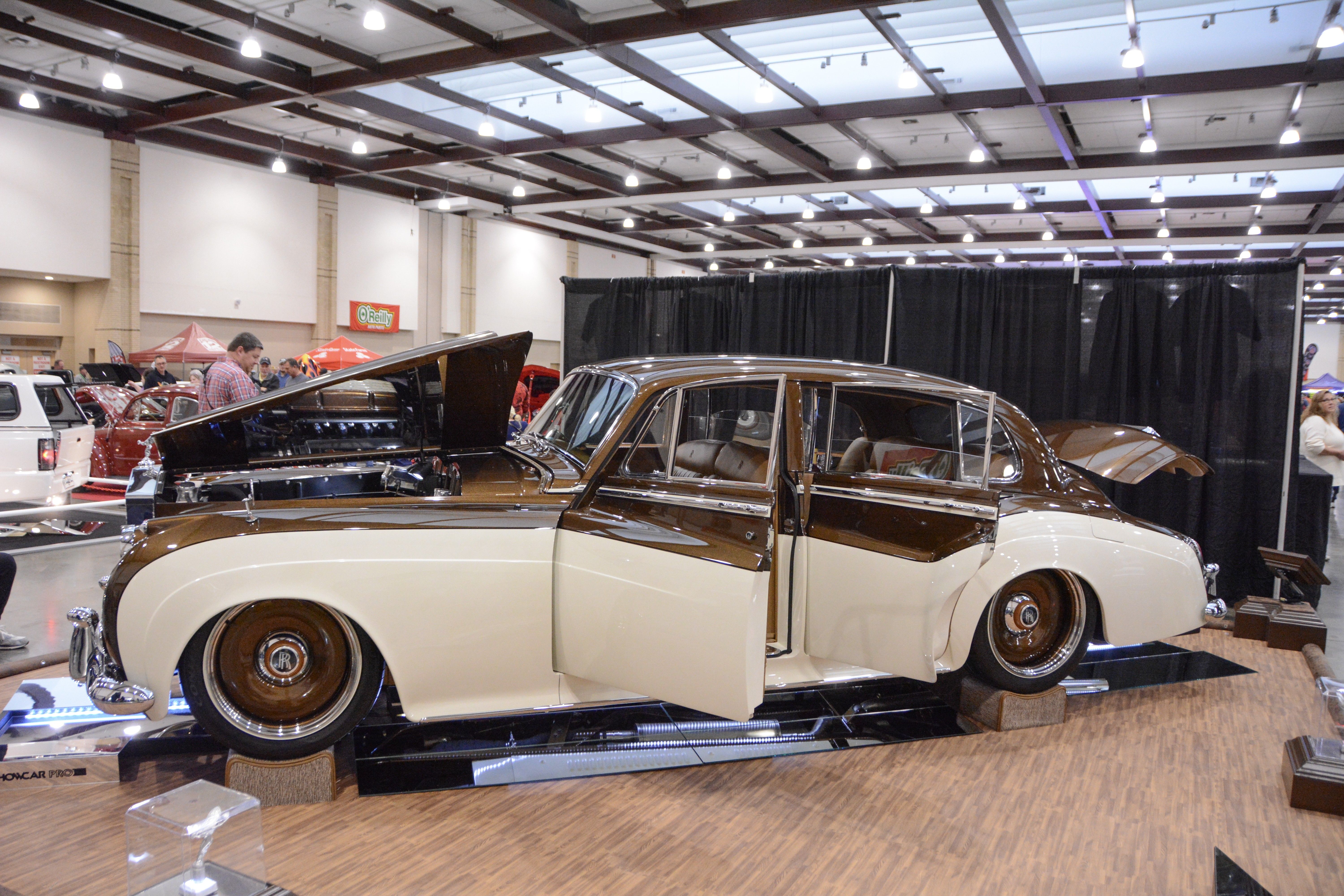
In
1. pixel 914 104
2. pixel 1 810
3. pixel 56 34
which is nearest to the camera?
pixel 1 810

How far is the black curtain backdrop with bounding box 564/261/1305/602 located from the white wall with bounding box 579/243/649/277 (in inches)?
718

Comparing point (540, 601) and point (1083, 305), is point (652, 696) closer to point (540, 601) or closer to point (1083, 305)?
point (540, 601)

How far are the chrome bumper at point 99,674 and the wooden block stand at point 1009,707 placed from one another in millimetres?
3545

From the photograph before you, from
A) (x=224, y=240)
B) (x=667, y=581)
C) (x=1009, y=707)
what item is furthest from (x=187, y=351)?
(x=1009, y=707)

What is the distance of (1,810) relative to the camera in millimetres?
3047

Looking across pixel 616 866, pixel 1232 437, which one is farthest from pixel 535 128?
pixel 616 866

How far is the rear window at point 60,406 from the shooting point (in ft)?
26.1

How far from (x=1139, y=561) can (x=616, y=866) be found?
2964 millimetres

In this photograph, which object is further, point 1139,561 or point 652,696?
point 1139,561

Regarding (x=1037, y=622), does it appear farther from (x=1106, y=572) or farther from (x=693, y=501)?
(x=693, y=501)

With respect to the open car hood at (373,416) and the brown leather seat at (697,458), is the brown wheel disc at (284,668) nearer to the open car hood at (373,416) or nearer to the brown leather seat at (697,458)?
the open car hood at (373,416)

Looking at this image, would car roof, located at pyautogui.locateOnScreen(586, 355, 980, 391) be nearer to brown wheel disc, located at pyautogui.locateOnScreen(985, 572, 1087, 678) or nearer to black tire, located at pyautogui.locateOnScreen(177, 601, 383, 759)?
brown wheel disc, located at pyautogui.locateOnScreen(985, 572, 1087, 678)

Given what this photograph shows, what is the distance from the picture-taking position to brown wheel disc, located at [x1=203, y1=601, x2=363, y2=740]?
10.3ft

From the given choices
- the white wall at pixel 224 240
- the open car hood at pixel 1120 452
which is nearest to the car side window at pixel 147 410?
the white wall at pixel 224 240
